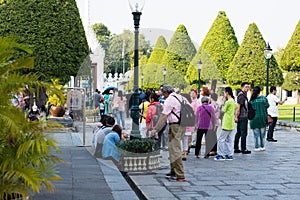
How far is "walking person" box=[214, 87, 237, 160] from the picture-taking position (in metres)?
12.6

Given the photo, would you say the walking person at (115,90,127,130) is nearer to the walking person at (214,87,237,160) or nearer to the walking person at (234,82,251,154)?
the walking person at (234,82,251,154)

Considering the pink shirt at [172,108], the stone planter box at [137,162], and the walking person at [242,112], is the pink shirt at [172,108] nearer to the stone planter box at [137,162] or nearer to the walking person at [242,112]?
the stone planter box at [137,162]

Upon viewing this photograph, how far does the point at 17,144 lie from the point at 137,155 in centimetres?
453

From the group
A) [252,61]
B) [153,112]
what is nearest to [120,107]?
[153,112]

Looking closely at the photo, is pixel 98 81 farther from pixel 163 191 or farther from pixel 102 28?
pixel 163 191

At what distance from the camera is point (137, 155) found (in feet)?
34.9

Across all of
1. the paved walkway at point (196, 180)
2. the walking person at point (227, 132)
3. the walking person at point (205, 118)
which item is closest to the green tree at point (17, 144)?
the paved walkway at point (196, 180)

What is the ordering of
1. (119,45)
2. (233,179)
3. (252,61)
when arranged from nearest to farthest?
1. (233,179)
2. (119,45)
3. (252,61)

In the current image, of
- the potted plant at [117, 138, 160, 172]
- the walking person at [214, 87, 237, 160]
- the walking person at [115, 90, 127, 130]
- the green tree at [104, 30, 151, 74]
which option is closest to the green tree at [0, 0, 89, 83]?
the walking person at [115, 90, 127, 130]

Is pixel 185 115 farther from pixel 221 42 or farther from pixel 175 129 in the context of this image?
pixel 221 42

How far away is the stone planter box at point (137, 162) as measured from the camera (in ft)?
34.9

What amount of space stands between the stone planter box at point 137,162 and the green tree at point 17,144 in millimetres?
4210

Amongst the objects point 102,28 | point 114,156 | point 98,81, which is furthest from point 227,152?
point 102,28

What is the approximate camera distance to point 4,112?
20.4 feet
